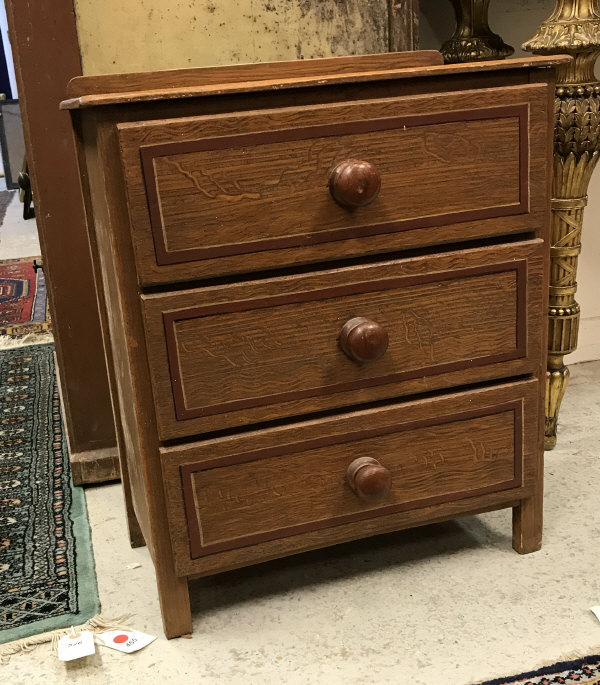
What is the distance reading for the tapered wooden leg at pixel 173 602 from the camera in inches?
42.1

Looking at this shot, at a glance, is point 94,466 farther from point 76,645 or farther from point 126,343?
point 126,343

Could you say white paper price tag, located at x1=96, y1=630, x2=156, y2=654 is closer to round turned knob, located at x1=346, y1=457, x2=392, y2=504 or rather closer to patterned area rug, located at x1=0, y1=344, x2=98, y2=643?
patterned area rug, located at x1=0, y1=344, x2=98, y2=643

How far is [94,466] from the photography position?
61.6 inches

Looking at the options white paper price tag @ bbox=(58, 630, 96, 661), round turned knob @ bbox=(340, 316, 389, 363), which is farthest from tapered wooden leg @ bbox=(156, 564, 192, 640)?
round turned knob @ bbox=(340, 316, 389, 363)

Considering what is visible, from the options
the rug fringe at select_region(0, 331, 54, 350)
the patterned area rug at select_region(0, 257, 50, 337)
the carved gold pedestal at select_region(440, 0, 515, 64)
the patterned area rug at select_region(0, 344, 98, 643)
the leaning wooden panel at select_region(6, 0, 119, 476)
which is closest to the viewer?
the patterned area rug at select_region(0, 344, 98, 643)

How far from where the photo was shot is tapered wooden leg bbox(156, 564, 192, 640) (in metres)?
1.07

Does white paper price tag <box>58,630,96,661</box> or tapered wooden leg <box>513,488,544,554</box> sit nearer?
white paper price tag <box>58,630,96,661</box>

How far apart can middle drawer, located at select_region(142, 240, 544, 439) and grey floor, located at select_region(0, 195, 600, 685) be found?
1.03 feet

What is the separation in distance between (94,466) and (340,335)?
751 millimetres

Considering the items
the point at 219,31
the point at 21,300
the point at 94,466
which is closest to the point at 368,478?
the point at 94,466

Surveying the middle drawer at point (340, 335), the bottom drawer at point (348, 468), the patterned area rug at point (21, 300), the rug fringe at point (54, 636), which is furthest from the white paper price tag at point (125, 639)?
the patterned area rug at point (21, 300)

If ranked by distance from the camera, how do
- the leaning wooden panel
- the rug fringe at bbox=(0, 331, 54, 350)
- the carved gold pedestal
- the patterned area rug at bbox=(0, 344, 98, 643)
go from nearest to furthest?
the patterned area rug at bbox=(0, 344, 98, 643) → the leaning wooden panel → the carved gold pedestal → the rug fringe at bbox=(0, 331, 54, 350)

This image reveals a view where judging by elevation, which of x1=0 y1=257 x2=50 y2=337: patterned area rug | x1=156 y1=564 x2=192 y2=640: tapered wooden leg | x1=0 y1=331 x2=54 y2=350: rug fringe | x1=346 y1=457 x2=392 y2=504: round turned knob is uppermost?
x1=346 y1=457 x2=392 y2=504: round turned knob

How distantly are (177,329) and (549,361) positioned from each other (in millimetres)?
885
